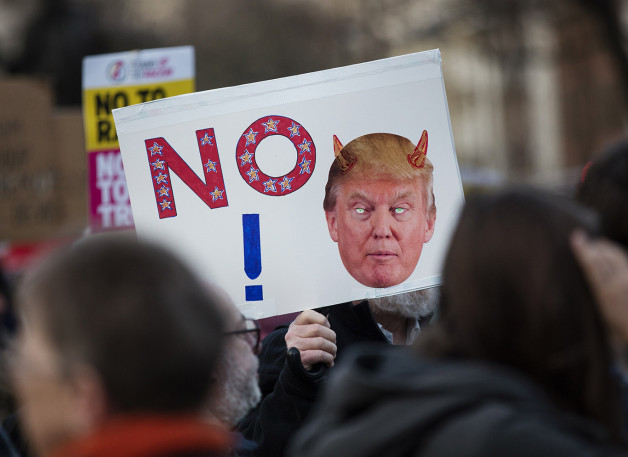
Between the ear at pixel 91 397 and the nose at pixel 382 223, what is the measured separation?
1441 millimetres

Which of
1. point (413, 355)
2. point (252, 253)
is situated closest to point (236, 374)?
point (252, 253)

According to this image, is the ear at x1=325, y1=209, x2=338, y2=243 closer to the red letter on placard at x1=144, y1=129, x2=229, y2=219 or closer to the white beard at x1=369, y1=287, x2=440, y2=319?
the white beard at x1=369, y1=287, x2=440, y2=319

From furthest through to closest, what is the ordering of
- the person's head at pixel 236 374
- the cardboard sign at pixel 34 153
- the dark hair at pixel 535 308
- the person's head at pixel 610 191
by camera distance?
1. the cardboard sign at pixel 34 153
2. the person's head at pixel 236 374
3. the person's head at pixel 610 191
4. the dark hair at pixel 535 308

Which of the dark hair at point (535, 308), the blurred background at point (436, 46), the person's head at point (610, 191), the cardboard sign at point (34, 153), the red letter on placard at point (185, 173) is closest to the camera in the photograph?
the dark hair at point (535, 308)

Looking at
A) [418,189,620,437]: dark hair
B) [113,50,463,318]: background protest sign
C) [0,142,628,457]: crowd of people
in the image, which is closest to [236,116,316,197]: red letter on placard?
[113,50,463,318]: background protest sign

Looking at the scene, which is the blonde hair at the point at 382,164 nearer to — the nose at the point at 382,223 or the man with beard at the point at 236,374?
the nose at the point at 382,223

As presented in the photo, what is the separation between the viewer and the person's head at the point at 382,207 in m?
2.60

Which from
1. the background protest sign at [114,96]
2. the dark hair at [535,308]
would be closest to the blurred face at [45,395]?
the dark hair at [535,308]

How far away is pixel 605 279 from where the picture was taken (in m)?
1.48

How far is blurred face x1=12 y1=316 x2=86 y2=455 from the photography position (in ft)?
4.17

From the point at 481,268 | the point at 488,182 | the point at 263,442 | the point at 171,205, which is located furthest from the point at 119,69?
the point at 488,182

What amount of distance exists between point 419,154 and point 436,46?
18019 mm

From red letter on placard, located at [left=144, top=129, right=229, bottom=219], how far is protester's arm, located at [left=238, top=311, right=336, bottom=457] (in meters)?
0.48

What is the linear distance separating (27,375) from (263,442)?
1.27m
